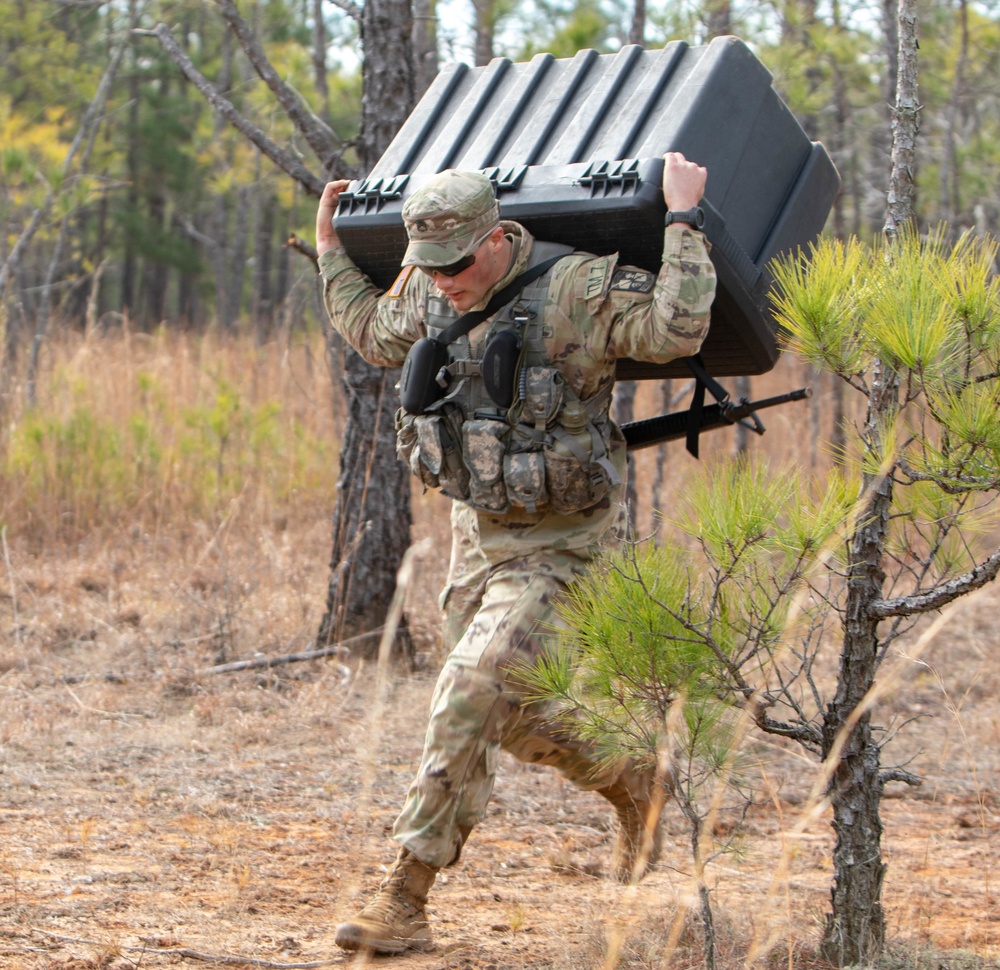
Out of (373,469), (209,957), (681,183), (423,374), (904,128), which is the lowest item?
(209,957)

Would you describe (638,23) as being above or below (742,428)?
above

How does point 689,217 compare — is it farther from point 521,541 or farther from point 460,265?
point 521,541

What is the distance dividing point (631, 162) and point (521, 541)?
0.89 meters

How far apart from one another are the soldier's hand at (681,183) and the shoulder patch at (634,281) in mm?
171

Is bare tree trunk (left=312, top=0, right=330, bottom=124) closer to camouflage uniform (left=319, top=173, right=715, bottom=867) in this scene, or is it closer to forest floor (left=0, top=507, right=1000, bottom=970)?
forest floor (left=0, top=507, right=1000, bottom=970)

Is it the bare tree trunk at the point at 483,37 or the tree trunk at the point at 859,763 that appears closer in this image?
the tree trunk at the point at 859,763

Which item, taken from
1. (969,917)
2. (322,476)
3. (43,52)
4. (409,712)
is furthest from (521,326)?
(43,52)

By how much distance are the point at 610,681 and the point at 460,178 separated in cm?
112

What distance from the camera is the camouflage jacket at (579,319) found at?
2396 millimetres

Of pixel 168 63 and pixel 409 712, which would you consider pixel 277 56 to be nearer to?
pixel 409 712

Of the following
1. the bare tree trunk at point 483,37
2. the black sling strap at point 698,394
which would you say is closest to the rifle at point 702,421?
the black sling strap at point 698,394

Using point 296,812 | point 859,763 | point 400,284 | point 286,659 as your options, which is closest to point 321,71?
point 286,659

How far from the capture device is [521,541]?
2773mm

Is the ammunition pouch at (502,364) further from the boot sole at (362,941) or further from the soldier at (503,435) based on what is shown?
the boot sole at (362,941)
